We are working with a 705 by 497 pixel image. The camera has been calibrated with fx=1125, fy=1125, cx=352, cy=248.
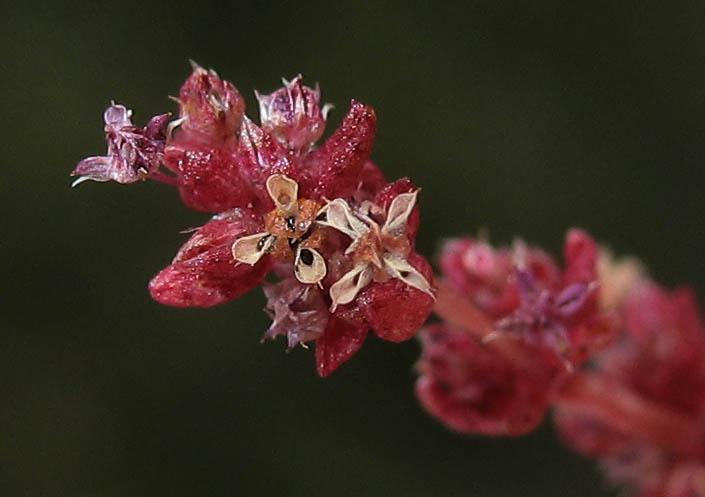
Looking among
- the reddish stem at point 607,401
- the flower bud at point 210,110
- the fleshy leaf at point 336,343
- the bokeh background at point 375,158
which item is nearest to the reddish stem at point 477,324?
the reddish stem at point 607,401

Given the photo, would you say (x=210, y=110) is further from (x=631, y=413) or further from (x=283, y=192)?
(x=631, y=413)

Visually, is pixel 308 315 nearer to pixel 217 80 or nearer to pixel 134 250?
pixel 217 80

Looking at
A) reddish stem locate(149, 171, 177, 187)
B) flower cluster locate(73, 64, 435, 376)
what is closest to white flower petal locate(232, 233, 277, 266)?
flower cluster locate(73, 64, 435, 376)

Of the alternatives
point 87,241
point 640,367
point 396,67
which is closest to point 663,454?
point 640,367

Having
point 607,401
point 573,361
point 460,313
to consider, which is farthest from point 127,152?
point 607,401

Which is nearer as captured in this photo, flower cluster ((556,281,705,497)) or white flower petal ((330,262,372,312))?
white flower petal ((330,262,372,312))

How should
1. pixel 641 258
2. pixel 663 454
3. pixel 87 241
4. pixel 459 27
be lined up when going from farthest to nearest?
1. pixel 641 258
2. pixel 459 27
3. pixel 87 241
4. pixel 663 454

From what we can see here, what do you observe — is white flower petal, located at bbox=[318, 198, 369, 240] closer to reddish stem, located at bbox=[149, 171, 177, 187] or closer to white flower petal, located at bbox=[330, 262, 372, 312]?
white flower petal, located at bbox=[330, 262, 372, 312]
